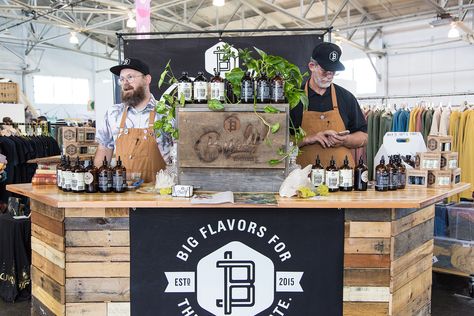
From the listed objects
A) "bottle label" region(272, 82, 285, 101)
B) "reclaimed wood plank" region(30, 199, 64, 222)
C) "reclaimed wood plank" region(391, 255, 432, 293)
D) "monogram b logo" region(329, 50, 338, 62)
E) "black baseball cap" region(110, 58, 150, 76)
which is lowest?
"reclaimed wood plank" region(391, 255, 432, 293)

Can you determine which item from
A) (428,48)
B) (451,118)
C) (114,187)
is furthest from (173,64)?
(428,48)

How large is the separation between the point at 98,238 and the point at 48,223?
0.37 m

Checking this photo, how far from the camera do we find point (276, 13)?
39.2ft

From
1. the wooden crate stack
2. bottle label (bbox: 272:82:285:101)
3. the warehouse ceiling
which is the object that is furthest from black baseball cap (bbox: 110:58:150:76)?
the warehouse ceiling

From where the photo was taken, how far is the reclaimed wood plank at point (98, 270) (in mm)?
2311

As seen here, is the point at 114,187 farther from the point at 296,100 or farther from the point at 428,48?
the point at 428,48

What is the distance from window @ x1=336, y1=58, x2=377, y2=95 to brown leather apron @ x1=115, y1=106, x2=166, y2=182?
441 inches

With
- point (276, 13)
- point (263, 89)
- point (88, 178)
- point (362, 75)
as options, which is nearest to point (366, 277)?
point (263, 89)

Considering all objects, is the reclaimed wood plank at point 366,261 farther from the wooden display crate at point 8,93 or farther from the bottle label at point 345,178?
the wooden display crate at point 8,93

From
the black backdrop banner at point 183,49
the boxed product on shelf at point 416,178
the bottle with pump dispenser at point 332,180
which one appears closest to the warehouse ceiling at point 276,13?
the black backdrop banner at point 183,49

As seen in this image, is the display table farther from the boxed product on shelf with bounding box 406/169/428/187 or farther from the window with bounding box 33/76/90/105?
the window with bounding box 33/76/90/105

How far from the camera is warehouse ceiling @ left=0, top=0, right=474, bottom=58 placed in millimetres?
9711

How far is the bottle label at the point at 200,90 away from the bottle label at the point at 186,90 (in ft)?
0.09

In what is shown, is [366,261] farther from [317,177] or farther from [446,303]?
[446,303]
